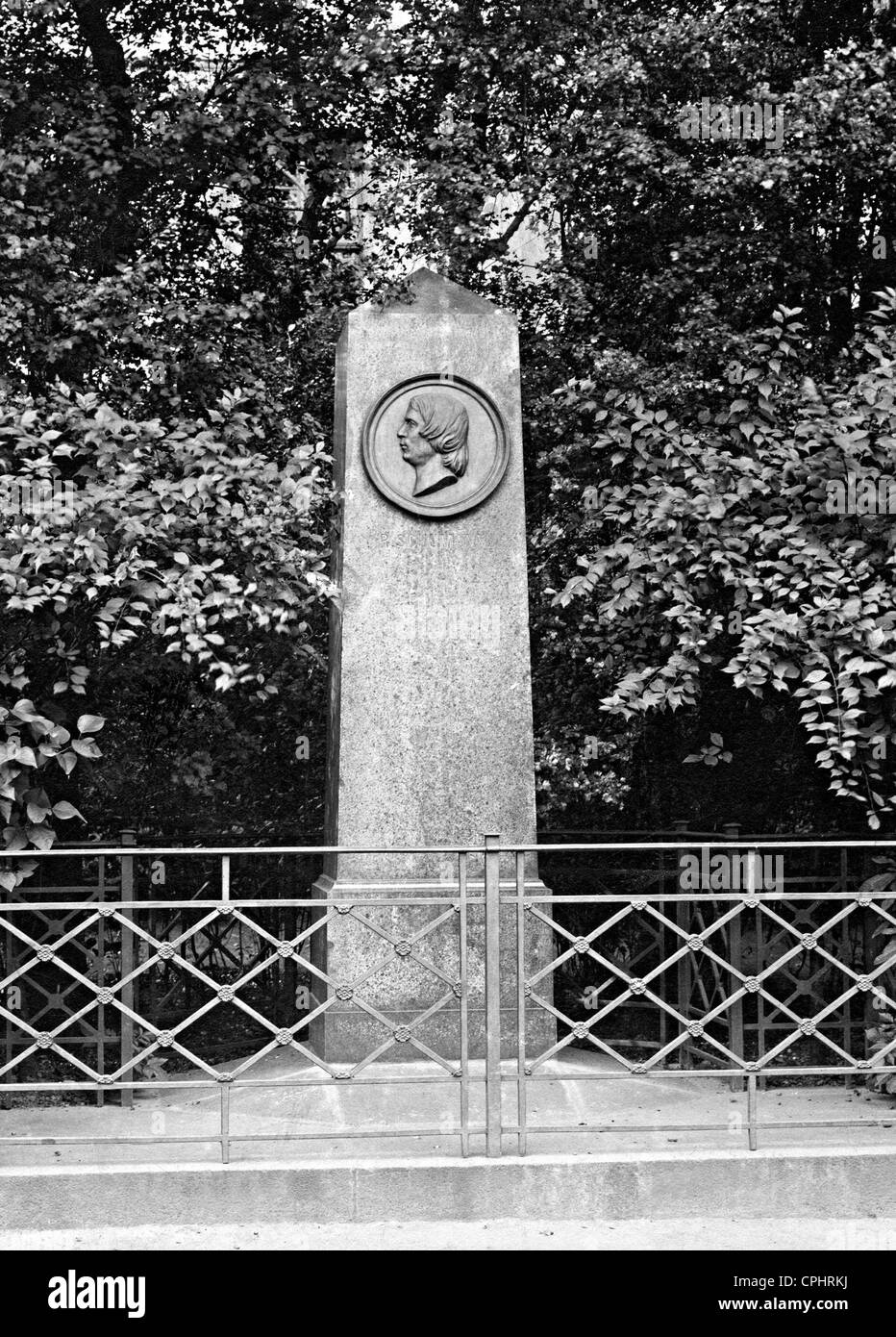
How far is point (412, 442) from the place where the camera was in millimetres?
7438

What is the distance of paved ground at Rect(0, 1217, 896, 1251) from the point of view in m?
5.11

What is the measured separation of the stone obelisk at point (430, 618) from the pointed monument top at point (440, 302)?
4 centimetres

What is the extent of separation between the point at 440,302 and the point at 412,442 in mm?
803

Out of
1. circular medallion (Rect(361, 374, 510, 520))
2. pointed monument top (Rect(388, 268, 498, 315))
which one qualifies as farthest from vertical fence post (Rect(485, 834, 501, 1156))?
pointed monument top (Rect(388, 268, 498, 315))

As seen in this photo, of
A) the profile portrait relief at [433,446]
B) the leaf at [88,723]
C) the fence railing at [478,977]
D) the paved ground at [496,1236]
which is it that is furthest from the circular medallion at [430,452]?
the paved ground at [496,1236]

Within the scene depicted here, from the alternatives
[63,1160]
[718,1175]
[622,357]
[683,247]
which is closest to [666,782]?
[622,357]

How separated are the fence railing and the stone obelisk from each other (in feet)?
0.62

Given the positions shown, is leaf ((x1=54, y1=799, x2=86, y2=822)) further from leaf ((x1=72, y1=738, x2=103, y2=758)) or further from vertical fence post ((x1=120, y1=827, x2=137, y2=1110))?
vertical fence post ((x1=120, y1=827, x2=137, y2=1110))

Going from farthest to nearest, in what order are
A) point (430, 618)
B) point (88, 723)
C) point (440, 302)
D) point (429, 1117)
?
point (440, 302)
point (430, 618)
point (88, 723)
point (429, 1117)

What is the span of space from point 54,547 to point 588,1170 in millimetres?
3402

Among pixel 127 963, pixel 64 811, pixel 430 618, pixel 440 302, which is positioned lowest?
pixel 127 963

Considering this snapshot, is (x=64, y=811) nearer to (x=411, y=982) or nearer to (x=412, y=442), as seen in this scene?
(x=411, y=982)

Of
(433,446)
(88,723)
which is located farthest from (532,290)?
(88,723)

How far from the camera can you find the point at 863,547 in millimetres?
7199
